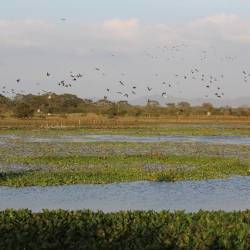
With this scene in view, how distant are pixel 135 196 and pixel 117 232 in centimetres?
958

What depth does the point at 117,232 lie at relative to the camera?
40.1 ft

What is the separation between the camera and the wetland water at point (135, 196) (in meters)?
19.9

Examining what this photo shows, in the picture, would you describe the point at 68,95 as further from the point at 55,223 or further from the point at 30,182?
the point at 55,223

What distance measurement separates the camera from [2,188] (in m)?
23.4

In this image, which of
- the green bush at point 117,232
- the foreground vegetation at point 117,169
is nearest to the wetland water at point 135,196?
the foreground vegetation at point 117,169

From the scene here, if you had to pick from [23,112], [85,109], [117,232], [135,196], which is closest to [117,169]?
[135,196]

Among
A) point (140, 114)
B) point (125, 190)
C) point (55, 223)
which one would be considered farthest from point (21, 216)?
point (140, 114)

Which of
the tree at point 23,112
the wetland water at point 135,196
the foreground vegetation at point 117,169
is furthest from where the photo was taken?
the tree at point 23,112

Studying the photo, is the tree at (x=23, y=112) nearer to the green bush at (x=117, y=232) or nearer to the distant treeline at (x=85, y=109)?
the distant treeline at (x=85, y=109)

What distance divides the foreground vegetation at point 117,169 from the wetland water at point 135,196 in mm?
1104

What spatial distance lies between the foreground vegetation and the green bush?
11545mm

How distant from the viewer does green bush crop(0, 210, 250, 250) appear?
11828 mm

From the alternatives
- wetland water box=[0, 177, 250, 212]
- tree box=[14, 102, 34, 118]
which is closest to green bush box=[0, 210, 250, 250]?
wetland water box=[0, 177, 250, 212]

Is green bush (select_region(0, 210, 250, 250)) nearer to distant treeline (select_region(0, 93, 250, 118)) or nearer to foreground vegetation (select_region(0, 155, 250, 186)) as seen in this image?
foreground vegetation (select_region(0, 155, 250, 186))
